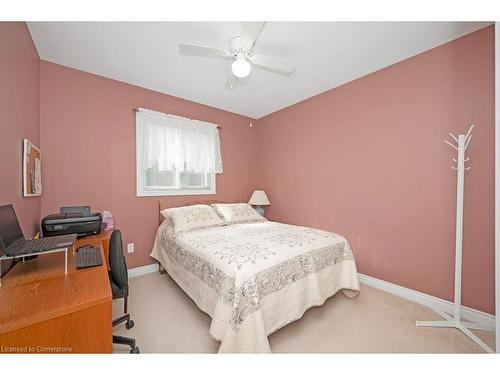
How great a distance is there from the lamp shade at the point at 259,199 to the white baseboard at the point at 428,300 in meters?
1.77

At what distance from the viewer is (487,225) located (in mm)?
1781

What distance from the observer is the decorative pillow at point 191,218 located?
8.33ft

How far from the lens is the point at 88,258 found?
53.0 inches

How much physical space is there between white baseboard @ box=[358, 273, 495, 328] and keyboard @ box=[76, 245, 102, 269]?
279 cm

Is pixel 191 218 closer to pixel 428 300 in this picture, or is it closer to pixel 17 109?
pixel 17 109

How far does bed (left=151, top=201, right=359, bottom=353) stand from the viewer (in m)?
1.40

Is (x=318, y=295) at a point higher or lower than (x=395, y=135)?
lower

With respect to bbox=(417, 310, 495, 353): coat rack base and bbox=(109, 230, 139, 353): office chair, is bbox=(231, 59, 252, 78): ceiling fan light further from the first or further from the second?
bbox=(417, 310, 495, 353): coat rack base

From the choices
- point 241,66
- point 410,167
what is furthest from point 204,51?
point 410,167

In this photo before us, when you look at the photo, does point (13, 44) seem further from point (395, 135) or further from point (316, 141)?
point (395, 135)

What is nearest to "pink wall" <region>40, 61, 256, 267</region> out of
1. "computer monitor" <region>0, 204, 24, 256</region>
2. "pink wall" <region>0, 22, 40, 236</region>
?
"pink wall" <region>0, 22, 40, 236</region>

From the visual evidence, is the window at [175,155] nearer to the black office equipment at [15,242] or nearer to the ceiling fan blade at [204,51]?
the ceiling fan blade at [204,51]
